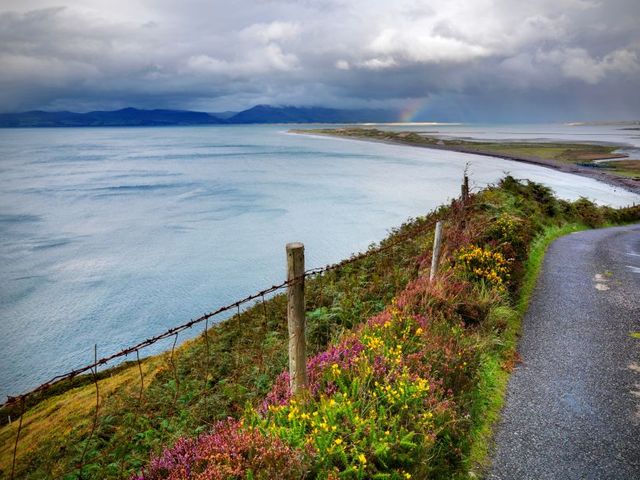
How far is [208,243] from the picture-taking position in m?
41.2

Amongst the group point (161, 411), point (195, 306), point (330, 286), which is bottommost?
point (195, 306)

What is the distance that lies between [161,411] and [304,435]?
20.1ft

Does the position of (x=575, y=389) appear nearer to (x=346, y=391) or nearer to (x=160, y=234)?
(x=346, y=391)

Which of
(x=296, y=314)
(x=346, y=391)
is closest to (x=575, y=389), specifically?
(x=346, y=391)

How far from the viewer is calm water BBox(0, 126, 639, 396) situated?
24.2m

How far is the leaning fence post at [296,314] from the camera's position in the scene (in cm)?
454

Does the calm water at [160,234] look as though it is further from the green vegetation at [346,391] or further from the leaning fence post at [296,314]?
Answer: the leaning fence post at [296,314]

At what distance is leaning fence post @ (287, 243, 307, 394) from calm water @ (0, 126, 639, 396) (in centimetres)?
1828

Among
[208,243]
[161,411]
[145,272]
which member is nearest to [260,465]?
[161,411]

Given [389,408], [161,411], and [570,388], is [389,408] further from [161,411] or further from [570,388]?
[161,411]

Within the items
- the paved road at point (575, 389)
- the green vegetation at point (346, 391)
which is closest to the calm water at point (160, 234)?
the green vegetation at point (346, 391)

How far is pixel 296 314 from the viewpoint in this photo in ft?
15.4

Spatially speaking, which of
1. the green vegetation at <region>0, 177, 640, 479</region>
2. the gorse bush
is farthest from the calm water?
the gorse bush

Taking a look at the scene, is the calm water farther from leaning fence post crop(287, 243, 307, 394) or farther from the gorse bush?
leaning fence post crop(287, 243, 307, 394)
